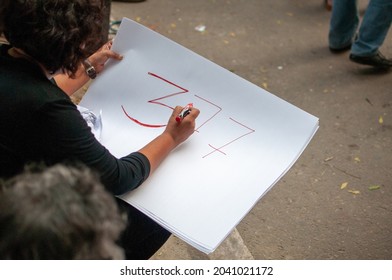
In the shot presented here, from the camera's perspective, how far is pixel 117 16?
3584 millimetres

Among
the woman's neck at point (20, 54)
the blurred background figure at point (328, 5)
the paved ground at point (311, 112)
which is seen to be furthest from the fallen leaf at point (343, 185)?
the blurred background figure at point (328, 5)

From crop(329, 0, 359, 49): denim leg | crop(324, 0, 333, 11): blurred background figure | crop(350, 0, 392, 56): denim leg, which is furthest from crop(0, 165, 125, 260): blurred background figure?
crop(324, 0, 333, 11): blurred background figure

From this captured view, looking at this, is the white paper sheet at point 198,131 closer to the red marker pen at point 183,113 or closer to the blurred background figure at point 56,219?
the red marker pen at point 183,113

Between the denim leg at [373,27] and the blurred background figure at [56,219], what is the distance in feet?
7.96

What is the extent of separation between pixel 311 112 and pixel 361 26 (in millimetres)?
635

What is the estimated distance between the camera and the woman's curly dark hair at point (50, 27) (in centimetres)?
116

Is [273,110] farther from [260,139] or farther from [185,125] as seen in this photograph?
[185,125]

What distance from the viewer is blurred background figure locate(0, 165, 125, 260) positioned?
0.79m

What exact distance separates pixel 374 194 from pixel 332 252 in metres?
0.41

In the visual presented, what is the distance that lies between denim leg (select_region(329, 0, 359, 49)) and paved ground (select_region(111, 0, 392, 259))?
97 mm

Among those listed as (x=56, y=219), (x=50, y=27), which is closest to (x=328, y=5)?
(x=50, y=27)

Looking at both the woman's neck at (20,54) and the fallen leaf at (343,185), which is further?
the fallen leaf at (343,185)

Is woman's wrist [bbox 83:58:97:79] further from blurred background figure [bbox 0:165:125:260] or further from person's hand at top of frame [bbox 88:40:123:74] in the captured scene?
blurred background figure [bbox 0:165:125:260]

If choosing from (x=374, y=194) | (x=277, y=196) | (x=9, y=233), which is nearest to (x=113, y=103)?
(x=9, y=233)
